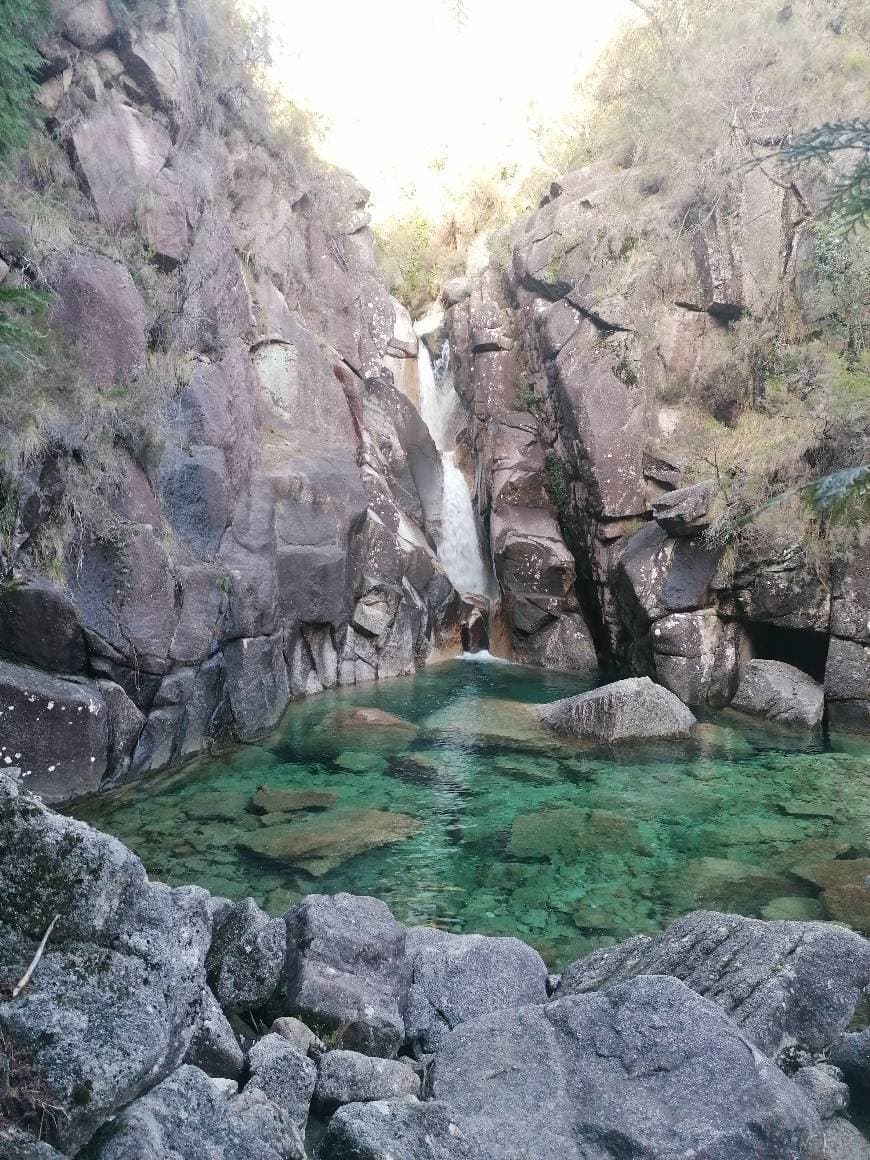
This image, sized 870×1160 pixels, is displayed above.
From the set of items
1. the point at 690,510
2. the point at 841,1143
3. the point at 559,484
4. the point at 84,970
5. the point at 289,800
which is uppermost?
the point at 559,484

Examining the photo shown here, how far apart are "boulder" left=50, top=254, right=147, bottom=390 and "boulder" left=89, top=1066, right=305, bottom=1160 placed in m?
9.71

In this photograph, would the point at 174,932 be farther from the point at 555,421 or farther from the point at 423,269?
the point at 423,269

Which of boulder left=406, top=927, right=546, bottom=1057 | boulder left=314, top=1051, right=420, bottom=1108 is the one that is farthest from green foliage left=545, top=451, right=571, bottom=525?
boulder left=314, top=1051, right=420, bottom=1108

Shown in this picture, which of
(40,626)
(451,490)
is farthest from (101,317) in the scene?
(451,490)

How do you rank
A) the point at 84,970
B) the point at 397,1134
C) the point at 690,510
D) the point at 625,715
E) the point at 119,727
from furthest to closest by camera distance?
1. the point at 690,510
2. the point at 625,715
3. the point at 119,727
4. the point at 397,1134
5. the point at 84,970

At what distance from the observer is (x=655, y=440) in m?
18.1

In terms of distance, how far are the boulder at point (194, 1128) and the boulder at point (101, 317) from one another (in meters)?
9.71

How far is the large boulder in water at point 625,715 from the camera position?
12508 millimetres

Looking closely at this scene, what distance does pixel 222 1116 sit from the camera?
3455 millimetres

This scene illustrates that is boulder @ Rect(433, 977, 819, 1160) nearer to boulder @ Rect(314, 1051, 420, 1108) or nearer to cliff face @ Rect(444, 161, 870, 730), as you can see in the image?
boulder @ Rect(314, 1051, 420, 1108)

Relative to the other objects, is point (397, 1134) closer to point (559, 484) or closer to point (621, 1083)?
point (621, 1083)

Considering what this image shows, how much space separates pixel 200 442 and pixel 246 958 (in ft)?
30.5

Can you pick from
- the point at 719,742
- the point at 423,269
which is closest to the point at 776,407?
the point at 719,742

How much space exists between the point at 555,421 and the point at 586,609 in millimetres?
4420
